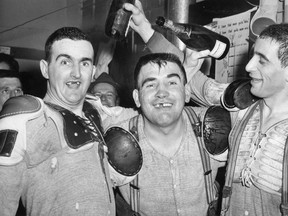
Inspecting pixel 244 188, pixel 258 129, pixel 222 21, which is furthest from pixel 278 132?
pixel 222 21

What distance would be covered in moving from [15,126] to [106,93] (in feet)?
6.81

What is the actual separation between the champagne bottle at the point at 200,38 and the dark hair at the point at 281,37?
436 millimetres

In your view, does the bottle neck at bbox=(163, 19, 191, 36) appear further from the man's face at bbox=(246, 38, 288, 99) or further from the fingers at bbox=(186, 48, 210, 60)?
the man's face at bbox=(246, 38, 288, 99)

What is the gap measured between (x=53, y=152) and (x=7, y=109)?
0.94ft

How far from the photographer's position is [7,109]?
148cm

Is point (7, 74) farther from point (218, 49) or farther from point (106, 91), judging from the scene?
point (218, 49)

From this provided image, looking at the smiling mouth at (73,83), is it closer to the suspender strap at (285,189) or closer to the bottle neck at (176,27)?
the bottle neck at (176,27)

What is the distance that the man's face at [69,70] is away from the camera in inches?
70.8

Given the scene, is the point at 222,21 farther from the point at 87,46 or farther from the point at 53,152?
the point at 53,152

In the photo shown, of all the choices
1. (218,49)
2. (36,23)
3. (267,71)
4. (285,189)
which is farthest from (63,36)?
(36,23)

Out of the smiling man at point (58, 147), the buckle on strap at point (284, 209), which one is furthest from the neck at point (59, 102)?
the buckle on strap at point (284, 209)

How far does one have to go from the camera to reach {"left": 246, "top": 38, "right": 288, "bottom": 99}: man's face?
1755mm

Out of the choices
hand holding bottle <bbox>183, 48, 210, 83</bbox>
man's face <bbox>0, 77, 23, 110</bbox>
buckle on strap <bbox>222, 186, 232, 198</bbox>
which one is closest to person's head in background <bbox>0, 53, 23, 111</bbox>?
man's face <bbox>0, 77, 23, 110</bbox>

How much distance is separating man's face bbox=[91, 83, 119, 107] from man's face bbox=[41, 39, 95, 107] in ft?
5.19
